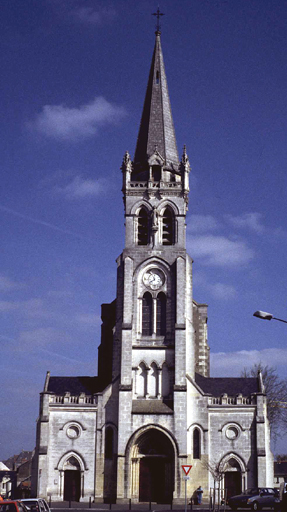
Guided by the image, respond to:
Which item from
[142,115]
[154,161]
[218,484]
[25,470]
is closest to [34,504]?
[218,484]

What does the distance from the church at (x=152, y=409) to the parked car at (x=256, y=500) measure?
15.1ft

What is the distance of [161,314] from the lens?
54062mm

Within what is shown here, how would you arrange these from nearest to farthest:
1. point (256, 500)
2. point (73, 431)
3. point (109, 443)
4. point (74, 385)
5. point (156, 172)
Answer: point (256, 500), point (109, 443), point (73, 431), point (74, 385), point (156, 172)

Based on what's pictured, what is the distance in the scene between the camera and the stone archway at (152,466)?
5044cm

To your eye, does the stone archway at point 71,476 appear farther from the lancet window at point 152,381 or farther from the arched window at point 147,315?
the arched window at point 147,315

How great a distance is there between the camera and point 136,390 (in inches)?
2061

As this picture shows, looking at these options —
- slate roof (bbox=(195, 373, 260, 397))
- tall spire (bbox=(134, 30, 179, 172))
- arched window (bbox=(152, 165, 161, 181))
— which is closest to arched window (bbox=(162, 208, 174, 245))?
arched window (bbox=(152, 165, 161, 181))

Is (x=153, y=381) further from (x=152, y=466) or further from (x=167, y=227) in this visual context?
(x=167, y=227)

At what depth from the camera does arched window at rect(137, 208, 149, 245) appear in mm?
56281

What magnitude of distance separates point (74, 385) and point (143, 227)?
43.7 ft

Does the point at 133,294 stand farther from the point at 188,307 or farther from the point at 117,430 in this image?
the point at 117,430

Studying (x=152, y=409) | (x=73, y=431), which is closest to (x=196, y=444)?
(x=152, y=409)

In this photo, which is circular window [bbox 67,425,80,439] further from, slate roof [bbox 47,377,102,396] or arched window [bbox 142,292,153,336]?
arched window [bbox 142,292,153,336]

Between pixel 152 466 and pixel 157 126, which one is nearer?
pixel 152 466
